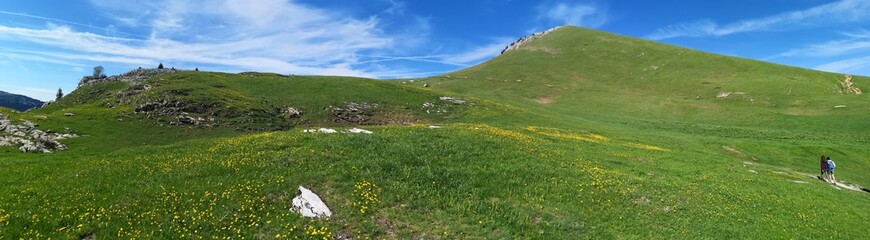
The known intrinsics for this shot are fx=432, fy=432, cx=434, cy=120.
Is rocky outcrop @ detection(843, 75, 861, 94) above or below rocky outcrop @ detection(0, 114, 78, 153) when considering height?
above

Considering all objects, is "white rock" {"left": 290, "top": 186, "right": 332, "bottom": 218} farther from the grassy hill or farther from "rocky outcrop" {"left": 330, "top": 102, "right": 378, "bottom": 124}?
"rocky outcrop" {"left": 330, "top": 102, "right": 378, "bottom": 124}

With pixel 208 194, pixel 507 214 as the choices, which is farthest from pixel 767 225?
pixel 208 194

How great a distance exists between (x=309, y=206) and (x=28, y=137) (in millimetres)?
40613

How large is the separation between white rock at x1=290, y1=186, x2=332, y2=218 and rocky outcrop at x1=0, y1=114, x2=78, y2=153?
115 feet

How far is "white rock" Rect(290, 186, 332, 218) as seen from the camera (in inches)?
758

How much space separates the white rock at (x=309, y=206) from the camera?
19.3 meters

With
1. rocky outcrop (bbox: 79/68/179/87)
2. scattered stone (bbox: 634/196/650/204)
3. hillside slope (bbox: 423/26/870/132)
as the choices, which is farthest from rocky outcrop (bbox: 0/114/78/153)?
hillside slope (bbox: 423/26/870/132)

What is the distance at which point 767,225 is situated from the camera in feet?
72.5

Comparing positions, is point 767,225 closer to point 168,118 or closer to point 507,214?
point 507,214

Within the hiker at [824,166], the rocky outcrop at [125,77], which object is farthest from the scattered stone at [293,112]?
the hiker at [824,166]

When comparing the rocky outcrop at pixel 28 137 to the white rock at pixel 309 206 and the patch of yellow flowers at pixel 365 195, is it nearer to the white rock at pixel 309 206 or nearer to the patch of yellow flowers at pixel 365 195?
the white rock at pixel 309 206

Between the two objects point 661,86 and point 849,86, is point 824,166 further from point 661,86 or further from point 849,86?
point 849,86

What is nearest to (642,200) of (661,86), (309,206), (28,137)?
(309,206)

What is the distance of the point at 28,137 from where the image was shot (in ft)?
138
